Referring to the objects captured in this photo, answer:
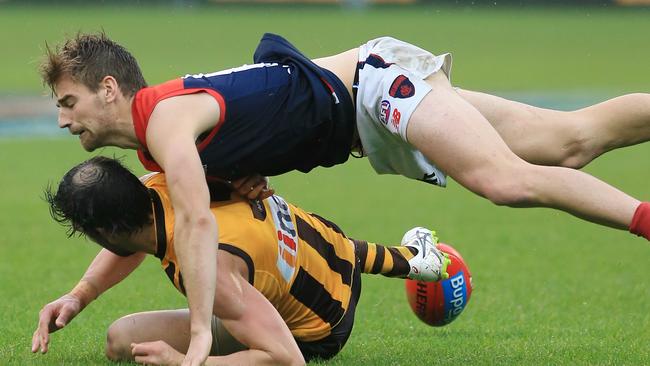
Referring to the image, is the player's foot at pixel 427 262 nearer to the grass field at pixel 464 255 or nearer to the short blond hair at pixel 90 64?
the grass field at pixel 464 255

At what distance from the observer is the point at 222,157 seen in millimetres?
5156

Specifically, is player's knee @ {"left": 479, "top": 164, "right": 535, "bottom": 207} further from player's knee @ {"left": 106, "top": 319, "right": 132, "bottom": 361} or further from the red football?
player's knee @ {"left": 106, "top": 319, "right": 132, "bottom": 361}

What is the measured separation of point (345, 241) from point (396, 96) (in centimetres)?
93

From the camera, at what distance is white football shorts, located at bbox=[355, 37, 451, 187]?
523 centimetres

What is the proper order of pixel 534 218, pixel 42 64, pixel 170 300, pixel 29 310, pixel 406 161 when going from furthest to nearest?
pixel 534 218
pixel 170 300
pixel 29 310
pixel 406 161
pixel 42 64

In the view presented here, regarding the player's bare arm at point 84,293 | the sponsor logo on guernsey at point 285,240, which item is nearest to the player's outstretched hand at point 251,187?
the sponsor logo on guernsey at point 285,240

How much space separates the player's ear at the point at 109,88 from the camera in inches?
198

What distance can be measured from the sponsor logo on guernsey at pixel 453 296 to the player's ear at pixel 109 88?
209 centimetres

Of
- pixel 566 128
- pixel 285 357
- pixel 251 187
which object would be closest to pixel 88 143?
pixel 251 187

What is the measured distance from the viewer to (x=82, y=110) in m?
5.03

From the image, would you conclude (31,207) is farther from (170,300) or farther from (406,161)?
(406,161)

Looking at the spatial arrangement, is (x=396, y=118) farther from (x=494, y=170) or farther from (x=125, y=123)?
(x=125, y=123)

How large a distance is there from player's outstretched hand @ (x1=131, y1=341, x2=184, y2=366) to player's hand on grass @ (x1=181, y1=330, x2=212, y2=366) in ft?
1.43

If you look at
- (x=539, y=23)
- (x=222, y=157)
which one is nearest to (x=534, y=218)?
(x=222, y=157)
